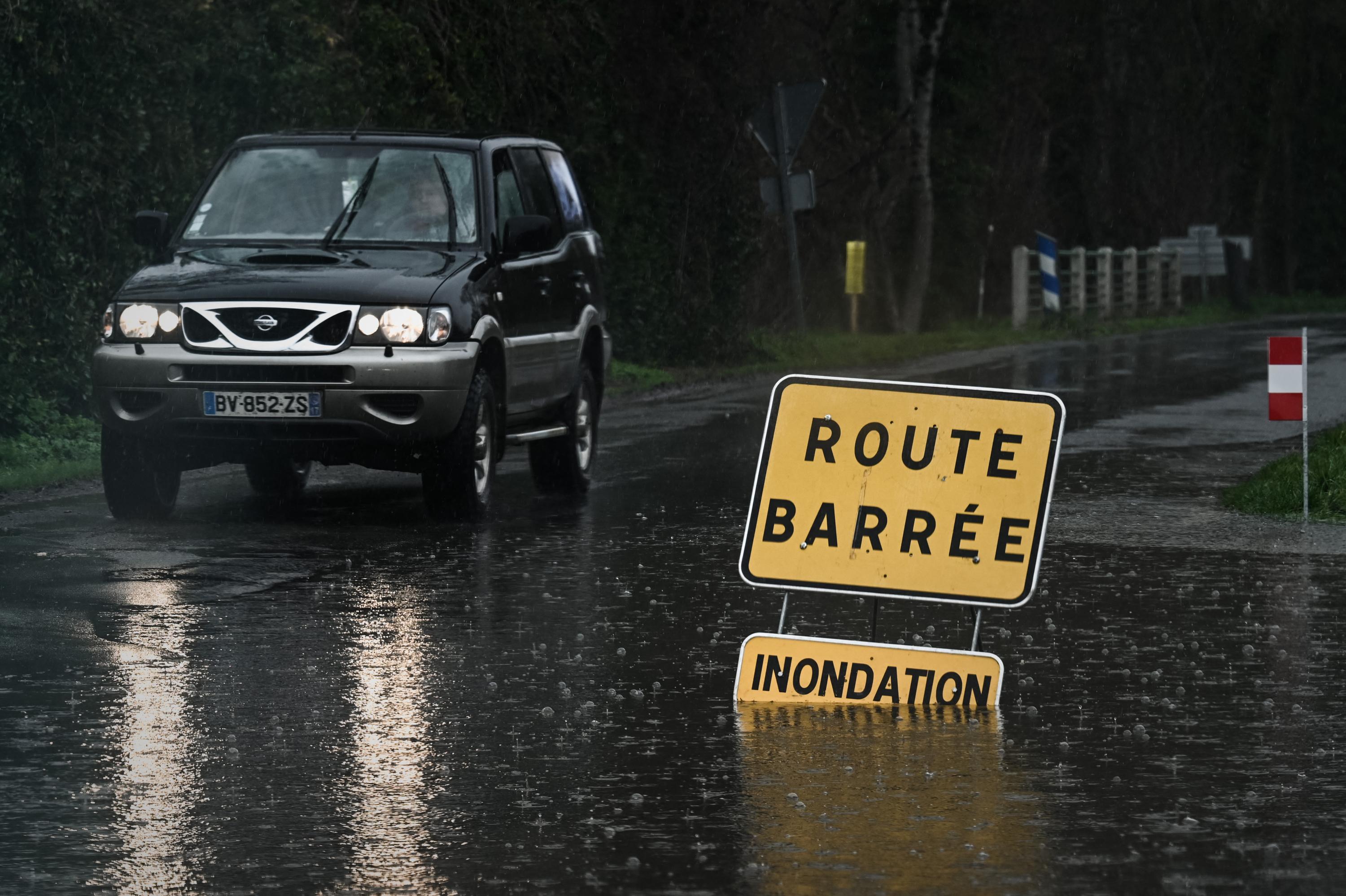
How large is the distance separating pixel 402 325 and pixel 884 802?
6.49 meters

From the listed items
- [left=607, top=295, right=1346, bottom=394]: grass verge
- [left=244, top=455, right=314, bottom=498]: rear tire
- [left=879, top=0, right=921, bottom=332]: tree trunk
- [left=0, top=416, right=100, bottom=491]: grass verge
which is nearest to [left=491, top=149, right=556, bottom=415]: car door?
[left=244, top=455, right=314, bottom=498]: rear tire

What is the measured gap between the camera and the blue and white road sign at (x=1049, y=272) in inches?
1577

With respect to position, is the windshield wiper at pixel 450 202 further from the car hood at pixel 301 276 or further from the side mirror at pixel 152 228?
the side mirror at pixel 152 228

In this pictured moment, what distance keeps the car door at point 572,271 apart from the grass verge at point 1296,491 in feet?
13.0

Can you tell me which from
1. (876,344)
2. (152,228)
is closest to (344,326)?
(152,228)

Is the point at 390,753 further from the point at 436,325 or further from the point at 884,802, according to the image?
the point at 436,325

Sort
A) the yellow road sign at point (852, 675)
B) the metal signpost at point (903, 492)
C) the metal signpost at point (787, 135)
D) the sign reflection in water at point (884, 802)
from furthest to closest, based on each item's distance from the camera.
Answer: the metal signpost at point (787, 135), the metal signpost at point (903, 492), the yellow road sign at point (852, 675), the sign reflection in water at point (884, 802)

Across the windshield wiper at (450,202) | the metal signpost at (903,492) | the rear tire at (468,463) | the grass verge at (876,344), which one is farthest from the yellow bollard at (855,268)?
the metal signpost at (903,492)

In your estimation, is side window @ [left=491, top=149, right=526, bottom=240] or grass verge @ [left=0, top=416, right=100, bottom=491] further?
grass verge @ [left=0, top=416, right=100, bottom=491]

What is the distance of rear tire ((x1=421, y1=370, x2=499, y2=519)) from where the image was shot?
1274 centimetres

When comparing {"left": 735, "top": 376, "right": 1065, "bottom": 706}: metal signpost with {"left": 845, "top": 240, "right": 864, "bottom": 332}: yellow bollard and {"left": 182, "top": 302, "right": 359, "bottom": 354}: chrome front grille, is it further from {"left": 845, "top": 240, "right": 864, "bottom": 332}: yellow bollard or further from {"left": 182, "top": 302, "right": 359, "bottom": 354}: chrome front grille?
{"left": 845, "top": 240, "right": 864, "bottom": 332}: yellow bollard

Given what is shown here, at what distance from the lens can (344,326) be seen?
1243cm

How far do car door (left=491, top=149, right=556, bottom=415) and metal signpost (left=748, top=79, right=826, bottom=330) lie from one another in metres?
14.0

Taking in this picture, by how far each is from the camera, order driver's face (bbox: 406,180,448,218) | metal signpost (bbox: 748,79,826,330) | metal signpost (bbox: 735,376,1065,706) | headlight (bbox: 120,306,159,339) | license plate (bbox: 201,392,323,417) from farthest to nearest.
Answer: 1. metal signpost (bbox: 748,79,826,330)
2. driver's face (bbox: 406,180,448,218)
3. headlight (bbox: 120,306,159,339)
4. license plate (bbox: 201,392,323,417)
5. metal signpost (bbox: 735,376,1065,706)
